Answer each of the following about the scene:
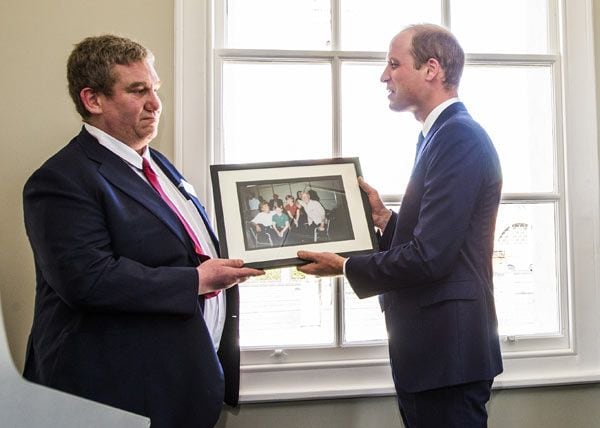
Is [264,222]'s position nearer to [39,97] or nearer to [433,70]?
[433,70]

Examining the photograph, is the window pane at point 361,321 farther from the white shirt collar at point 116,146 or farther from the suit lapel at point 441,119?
the white shirt collar at point 116,146

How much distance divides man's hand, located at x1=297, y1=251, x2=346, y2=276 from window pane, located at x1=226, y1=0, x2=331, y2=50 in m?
0.78

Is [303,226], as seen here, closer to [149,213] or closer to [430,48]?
[149,213]

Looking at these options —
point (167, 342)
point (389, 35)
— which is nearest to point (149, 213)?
point (167, 342)

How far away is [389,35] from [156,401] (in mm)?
1340

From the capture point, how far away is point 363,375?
180 centimetres

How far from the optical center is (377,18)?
1.91 metres

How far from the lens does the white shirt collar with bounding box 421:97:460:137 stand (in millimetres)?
1442

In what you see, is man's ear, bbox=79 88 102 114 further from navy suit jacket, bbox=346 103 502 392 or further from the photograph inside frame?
navy suit jacket, bbox=346 103 502 392

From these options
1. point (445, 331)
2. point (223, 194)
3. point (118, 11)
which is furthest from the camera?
point (118, 11)

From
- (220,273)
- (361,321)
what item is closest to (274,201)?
(220,273)

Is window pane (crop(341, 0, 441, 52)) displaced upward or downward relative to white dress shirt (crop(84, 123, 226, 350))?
upward

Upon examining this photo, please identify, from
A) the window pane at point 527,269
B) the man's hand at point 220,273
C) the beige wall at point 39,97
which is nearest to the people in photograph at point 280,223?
the man's hand at point 220,273

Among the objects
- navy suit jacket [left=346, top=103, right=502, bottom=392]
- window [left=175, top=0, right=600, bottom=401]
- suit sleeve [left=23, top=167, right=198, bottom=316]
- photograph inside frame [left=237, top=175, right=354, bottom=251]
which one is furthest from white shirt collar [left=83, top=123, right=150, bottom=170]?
navy suit jacket [left=346, top=103, right=502, bottom=392]
